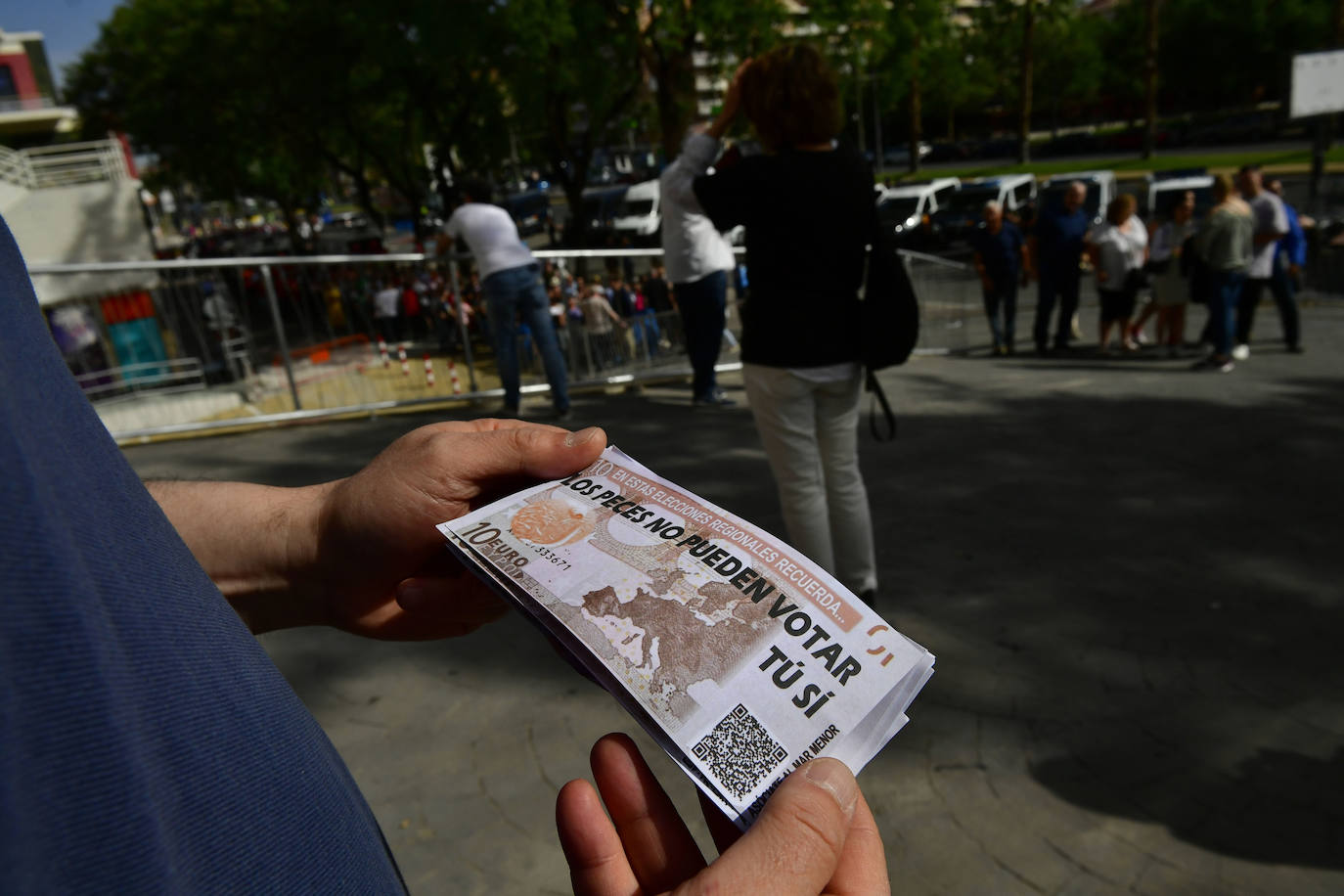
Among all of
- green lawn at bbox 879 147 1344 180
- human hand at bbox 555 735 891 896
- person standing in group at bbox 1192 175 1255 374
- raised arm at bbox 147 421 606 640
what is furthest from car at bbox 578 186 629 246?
human hand at bbox 555 735 891 896

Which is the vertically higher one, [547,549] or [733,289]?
[547,549]

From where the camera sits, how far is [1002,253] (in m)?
10.9

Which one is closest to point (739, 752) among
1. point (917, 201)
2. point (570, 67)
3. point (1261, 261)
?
point (1261, 261)

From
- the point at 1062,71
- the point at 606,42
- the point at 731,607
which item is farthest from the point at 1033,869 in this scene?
the point at 1062,71

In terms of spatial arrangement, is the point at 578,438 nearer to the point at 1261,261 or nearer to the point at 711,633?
the point at 711,633

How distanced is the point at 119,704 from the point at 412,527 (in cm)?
99

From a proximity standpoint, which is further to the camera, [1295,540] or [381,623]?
[1295,540]

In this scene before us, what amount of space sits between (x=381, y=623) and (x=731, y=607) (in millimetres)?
867

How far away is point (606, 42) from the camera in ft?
67.7

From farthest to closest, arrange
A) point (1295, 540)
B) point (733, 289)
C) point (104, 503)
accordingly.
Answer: point (733, 289), point (1295, 540), point (104, 503)

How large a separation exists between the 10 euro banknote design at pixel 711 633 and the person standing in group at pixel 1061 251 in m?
9.93

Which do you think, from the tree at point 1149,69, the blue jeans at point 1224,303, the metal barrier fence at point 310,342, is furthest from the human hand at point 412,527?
the tree at point 1149,69

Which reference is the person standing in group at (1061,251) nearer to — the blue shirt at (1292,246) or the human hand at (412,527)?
the blue shirt at (1292,246)

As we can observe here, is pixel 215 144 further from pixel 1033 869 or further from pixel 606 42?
pixel 1033 869
